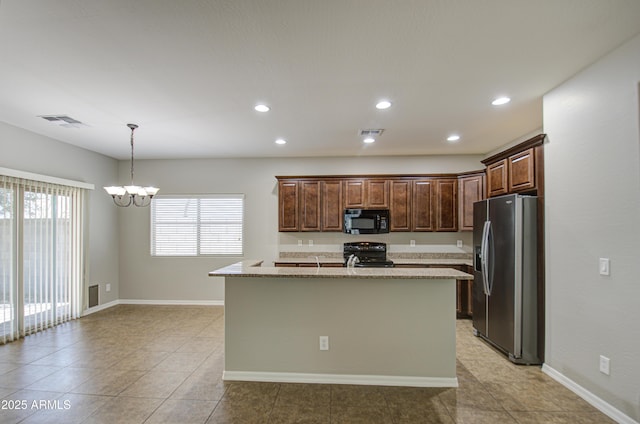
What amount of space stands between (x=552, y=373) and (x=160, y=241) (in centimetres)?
613

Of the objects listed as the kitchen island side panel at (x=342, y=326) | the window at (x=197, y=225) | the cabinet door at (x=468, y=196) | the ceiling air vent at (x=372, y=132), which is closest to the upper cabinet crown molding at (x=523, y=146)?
the cabinet door at (x=468, y=196)

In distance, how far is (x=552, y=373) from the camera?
288 centimetres

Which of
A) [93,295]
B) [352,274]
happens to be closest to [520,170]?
[352,274]

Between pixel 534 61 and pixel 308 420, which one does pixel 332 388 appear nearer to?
pixel 308 420

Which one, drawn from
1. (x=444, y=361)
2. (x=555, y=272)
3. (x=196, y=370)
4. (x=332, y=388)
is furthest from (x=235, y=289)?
(x=555, y=272)

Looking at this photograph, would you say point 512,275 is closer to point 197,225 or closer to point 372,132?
point 372,132

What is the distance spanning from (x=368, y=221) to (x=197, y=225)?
128 inches

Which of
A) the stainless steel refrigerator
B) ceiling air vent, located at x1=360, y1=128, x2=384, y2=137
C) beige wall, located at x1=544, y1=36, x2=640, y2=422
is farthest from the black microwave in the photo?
beige wall, located at x1=544, y1=36, x2=640, y2=422

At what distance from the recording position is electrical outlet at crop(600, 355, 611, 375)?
2283 mm

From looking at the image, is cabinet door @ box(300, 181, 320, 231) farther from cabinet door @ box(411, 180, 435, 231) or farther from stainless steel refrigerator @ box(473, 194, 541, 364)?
stainless steel refrigerator @ box(473, 194, 541, 364)

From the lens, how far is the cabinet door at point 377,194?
17.2 ft

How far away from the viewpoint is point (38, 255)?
4188mm

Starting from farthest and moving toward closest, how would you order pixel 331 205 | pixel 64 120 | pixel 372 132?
1. pixel 331 205
2. pixel 372 132
3. pixel 64 120

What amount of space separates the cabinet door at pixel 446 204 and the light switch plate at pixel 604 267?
2.80m
